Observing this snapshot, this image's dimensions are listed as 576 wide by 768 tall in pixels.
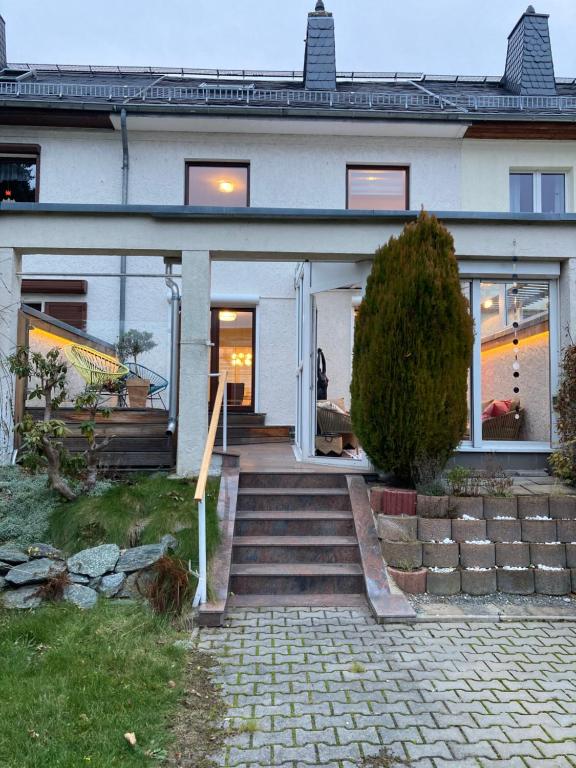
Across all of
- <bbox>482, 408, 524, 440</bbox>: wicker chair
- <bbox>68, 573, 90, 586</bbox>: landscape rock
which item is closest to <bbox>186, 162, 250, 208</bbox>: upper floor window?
<bbox>482, 408, 524, 440</bbox>: wicker chair

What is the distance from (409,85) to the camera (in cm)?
1325

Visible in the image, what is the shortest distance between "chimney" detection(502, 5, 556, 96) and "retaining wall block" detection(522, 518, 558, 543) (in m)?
10.9

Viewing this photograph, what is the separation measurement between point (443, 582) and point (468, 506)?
76 cm

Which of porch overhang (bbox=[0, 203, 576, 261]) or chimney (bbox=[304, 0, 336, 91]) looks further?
chimney (bbox=[304, 0, 336, 91])

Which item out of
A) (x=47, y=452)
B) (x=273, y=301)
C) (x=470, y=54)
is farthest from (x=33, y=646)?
(x=470, y=54)

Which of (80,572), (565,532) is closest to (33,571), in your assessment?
(80,572)

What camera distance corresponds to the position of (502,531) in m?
5.00

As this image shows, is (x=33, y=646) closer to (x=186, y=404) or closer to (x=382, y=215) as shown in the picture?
(x=186, y=404)

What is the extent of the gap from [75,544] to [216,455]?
6.11 ft

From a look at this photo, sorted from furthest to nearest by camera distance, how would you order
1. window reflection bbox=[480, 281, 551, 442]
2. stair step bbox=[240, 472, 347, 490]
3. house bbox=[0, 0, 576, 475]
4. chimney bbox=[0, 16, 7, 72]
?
1. chimney bbox=[0, 16, 7, 72]
2. window reflection bbox=[480, 281, 551, 442]
3. house bbox=[0, 0, 576, 475]
4. stair step bbox=[240, 472, 347, 490]

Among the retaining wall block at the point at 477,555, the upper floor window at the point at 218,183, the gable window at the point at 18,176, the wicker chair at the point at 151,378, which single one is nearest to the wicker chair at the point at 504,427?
the retaining wall block at the point at 477,555

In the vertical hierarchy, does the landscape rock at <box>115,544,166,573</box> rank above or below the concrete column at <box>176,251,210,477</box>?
below

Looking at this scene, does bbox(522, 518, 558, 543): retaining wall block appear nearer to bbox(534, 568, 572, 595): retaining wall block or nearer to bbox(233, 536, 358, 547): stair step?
bbox(534, 568, 572, 595): retaining wall block

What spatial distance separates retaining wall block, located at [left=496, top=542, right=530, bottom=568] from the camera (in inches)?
192
